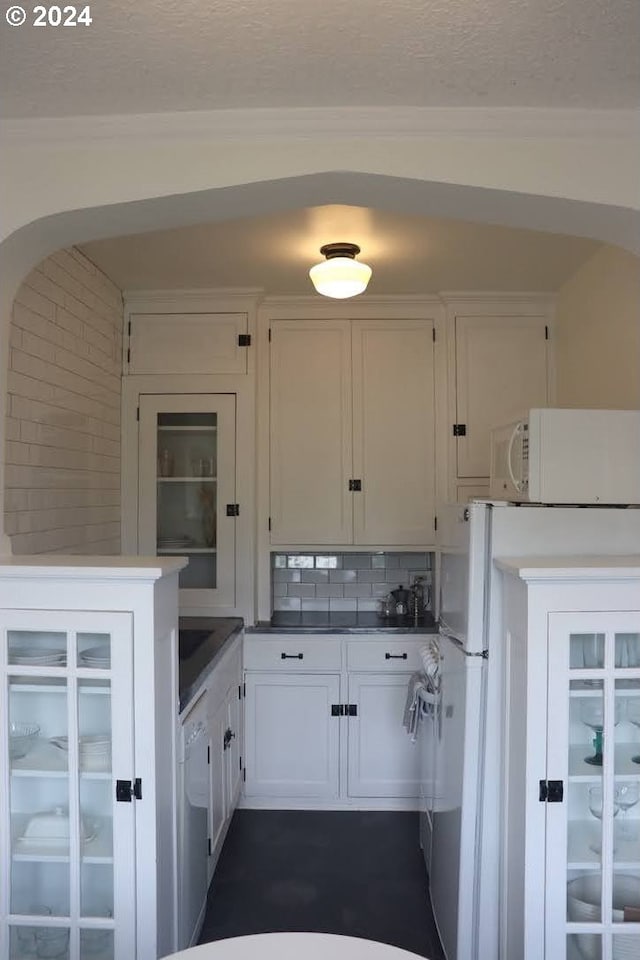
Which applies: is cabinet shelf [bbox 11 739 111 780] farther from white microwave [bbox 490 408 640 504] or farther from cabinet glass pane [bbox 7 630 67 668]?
white microwave [bbox 490 408 640 504]

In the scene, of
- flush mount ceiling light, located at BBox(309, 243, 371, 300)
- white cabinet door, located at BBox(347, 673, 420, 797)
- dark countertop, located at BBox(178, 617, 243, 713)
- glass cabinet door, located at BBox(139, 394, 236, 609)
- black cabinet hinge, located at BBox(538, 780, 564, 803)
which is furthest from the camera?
glass cabinet door, located at BBox(139, 394, 236, 609)

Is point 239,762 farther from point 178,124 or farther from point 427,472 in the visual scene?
point 178,124

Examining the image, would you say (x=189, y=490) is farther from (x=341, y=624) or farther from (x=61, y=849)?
(x=61, y=849)

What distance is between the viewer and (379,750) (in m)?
3.42

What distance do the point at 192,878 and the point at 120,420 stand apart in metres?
2.11

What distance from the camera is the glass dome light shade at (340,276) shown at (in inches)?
103

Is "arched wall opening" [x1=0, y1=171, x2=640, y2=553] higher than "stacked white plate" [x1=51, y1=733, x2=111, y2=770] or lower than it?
higher

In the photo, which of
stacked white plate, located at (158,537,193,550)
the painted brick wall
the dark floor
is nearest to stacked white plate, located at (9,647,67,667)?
the painted brick wall

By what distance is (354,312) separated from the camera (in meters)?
3.71

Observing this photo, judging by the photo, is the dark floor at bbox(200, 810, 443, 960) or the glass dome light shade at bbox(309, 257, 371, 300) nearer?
the dark floor at bbox(200, 810, 443, 960)

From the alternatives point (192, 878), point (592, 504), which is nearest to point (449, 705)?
point (592, 504)

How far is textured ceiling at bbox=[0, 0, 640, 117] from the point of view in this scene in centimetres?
143

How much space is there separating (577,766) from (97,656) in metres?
1.25

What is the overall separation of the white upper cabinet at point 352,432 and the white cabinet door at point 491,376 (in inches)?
6.7
